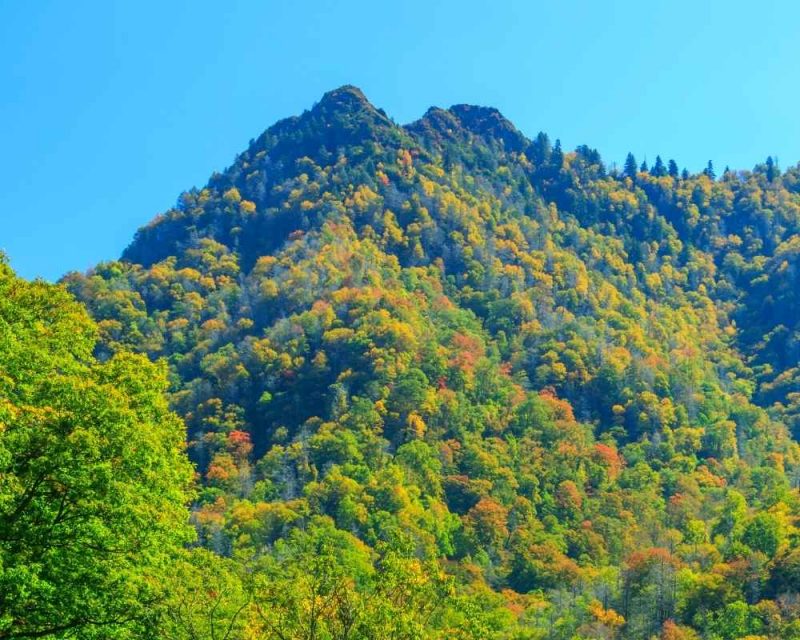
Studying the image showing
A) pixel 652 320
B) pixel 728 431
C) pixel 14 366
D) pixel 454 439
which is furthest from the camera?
pixel 652 320

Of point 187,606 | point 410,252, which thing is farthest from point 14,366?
point 410,252

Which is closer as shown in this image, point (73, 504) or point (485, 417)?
point (73, 504)

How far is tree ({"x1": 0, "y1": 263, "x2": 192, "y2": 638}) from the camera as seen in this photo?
813 inches

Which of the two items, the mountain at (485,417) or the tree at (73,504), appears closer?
the tree at (73,504)

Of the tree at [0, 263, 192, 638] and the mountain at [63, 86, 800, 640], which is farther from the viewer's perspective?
the mountain at [63, 86, 800, 640]

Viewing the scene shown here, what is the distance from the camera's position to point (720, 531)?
107062 mm

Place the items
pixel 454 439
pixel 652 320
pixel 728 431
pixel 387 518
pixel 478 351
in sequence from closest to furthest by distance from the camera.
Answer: pixel 387 518
pixel 454 439
pixel 728 431
pixel 478 351
pixel 652 320

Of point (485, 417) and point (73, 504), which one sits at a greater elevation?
point (485, 417)

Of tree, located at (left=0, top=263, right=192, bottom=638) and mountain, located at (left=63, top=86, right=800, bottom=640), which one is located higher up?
mountain, located at (left=63, top=86, right=800, bottom=640)

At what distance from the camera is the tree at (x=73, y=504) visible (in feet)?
67.7

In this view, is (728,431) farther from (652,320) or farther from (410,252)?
(410,252)

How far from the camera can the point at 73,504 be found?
70.1 feet

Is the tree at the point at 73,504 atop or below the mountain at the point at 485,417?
below

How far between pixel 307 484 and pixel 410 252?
8616cm
